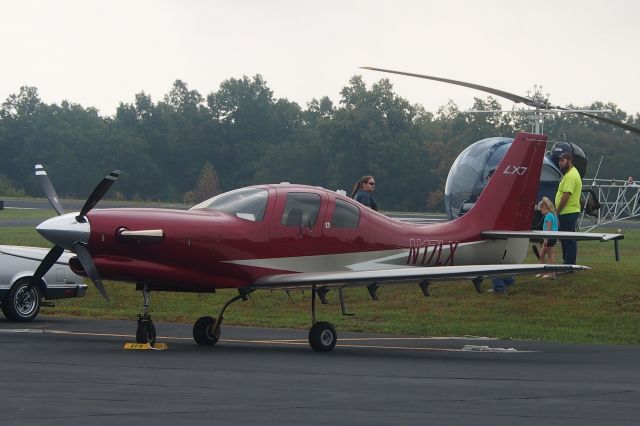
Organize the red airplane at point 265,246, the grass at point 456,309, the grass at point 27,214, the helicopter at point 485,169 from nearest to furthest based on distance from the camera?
the red airplane at point 265,246 → the grass at point 456,309 → the helicopter at point 485,169 → the grass at point 27,214

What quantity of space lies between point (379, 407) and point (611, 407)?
217 centimetres

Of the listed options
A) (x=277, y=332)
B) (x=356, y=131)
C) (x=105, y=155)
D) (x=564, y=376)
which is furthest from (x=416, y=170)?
(x=564, y=376)

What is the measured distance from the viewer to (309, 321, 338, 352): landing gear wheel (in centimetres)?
1739

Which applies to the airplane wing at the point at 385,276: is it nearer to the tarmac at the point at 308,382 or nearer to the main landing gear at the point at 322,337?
the main landing gear at the point at 322,337

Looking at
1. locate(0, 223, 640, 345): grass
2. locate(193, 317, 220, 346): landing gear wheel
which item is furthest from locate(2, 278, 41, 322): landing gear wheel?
locate(193, 317, 220, 346): landing gear wheel

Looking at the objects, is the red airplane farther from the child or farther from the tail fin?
the child

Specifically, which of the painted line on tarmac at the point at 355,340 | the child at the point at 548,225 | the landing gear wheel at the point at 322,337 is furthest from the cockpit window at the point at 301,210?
the child at the point at 548,225

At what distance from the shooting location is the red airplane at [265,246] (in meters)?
16.3

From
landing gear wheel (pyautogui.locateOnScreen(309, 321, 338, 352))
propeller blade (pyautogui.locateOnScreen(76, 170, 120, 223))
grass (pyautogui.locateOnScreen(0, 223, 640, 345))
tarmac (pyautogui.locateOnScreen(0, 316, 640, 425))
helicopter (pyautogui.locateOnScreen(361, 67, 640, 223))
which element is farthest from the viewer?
helicopter (pyautogui.locateOnScreen(361, 67, 640, 223))

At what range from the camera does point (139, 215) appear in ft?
54.6

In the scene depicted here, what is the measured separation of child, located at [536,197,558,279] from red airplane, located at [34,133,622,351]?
5284mm

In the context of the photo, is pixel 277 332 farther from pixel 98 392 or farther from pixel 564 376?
pixel 98 392

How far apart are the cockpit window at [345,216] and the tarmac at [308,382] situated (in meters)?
1.83

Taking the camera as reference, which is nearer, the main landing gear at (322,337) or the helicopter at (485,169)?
the main landing gear at (322,337)
